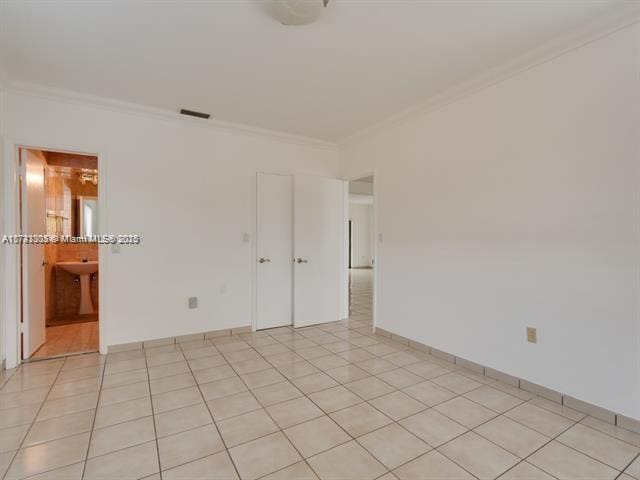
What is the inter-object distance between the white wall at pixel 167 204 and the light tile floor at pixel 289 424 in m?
0.65

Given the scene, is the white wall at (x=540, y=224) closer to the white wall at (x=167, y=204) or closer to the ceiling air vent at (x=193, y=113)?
the white wall at (x=167, y=204)

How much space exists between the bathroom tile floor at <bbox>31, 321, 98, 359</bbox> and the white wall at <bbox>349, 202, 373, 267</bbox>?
867 centimetres

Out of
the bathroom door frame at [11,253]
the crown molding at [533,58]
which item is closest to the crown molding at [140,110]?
the bathroom door frame at [11,253]

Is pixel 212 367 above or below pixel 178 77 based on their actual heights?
below

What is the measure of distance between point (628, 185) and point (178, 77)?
3398 millimetres

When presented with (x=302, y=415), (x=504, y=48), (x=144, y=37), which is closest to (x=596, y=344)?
(x=302, y=415)

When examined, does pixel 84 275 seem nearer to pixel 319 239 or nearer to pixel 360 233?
pixel 319 239

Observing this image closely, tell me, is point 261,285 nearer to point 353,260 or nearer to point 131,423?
point 131,423

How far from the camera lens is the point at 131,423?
2088mm

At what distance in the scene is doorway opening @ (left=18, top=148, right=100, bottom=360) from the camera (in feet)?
10.3

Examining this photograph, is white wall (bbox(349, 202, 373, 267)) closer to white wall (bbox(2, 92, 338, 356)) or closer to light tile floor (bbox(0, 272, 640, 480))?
white wall (bbox(2, 92, 338, 356))

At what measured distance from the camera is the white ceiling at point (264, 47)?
6.46 ft

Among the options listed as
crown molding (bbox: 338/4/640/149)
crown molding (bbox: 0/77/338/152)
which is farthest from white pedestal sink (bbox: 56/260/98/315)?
crown molding (bbox: 338/4/640/149)

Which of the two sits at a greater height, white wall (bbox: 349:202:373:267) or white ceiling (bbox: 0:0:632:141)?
white ceiling (bbox: 0:0:632:141)
